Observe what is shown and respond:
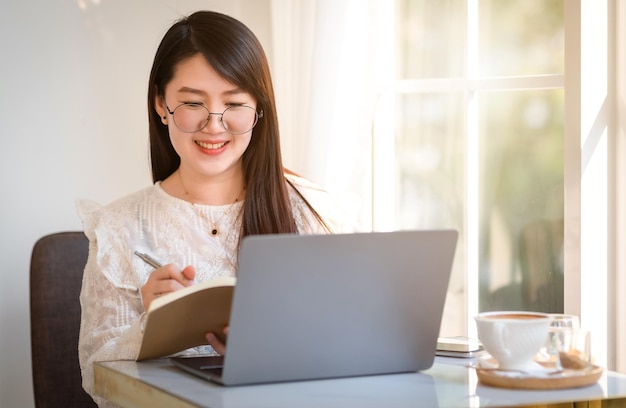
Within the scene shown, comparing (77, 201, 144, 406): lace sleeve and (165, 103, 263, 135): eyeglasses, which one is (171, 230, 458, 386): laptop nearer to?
(77, 201, 144, 406): lace sleeve

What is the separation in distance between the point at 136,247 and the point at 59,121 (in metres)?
0.85

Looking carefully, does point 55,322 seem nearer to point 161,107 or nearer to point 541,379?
point 161,107

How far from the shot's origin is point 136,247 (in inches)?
78.3

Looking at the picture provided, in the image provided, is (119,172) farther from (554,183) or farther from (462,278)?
(554,183)

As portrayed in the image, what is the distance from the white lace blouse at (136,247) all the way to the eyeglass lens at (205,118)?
0.60 feet

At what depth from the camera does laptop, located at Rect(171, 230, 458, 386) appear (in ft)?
4.08

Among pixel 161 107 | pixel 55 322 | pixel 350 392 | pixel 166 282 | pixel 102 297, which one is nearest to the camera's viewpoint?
pixel 350 392

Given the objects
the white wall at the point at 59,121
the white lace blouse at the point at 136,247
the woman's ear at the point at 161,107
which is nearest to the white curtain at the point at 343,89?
the white wall at the point at 59,121

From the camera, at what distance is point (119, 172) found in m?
2.80

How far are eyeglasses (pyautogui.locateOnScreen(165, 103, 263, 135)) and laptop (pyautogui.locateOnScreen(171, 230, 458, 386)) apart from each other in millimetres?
683

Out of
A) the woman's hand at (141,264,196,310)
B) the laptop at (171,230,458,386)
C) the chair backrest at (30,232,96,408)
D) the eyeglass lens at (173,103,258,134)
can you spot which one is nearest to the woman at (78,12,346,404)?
the eyeglass lens at (173,103,258,134)

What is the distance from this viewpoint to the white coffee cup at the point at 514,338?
1267mm

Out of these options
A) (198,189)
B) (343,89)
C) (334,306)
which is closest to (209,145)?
(198,189)

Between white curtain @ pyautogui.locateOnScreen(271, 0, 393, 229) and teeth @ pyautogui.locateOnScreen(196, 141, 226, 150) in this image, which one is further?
white curtain @ pyautogui.locateOnScreen(271, 0, 393, 229)
